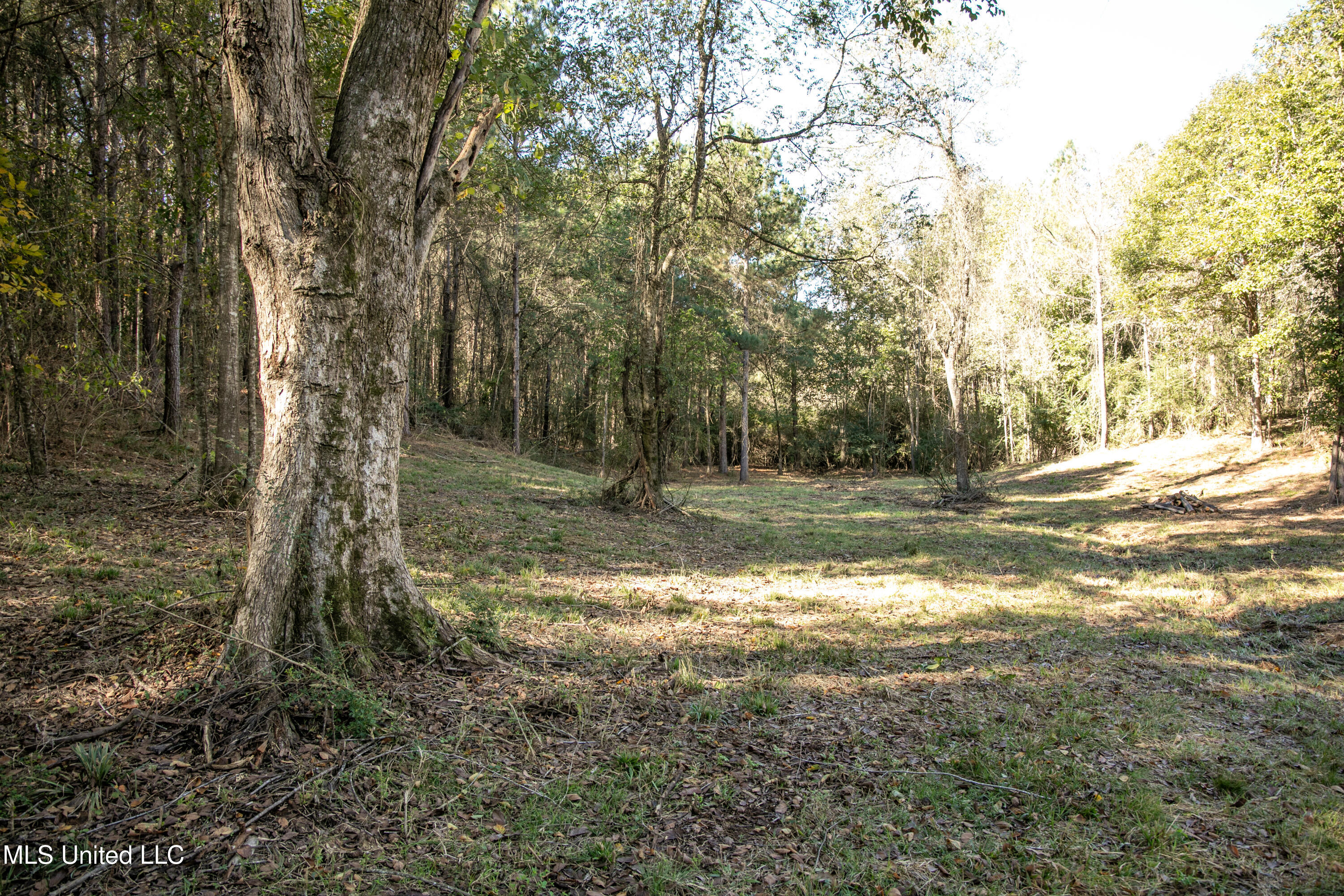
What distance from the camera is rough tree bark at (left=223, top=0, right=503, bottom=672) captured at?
362 centimetres

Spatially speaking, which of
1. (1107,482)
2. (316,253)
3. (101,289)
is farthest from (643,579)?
(1107,482)

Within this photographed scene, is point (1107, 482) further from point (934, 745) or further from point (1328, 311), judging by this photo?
point (934, 745)

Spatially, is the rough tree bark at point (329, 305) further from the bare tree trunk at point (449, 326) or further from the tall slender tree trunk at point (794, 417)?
the tall slender tree trunk at point (794, 417)

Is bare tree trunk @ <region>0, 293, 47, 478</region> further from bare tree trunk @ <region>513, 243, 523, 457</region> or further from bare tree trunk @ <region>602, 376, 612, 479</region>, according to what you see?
bare tree trunk @ <region>513, 243, 523, 457</region>

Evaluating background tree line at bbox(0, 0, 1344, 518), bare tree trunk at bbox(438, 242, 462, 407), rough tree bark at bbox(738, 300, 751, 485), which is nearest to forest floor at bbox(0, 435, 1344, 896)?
background tree line at bbox(0, 0, 1344, 518)

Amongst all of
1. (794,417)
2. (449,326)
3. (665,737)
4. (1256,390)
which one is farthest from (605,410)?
(665,737)

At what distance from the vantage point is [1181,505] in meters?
15.0

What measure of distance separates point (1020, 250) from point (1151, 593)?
2980 cm

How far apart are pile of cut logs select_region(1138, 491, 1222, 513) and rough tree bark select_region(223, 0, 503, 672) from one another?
16957 millimetres

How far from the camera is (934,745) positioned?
392cm

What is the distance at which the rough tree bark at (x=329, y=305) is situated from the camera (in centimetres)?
362

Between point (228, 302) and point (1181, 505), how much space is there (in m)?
18.5

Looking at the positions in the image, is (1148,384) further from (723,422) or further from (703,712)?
(703,712)

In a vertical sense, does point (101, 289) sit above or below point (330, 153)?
above
